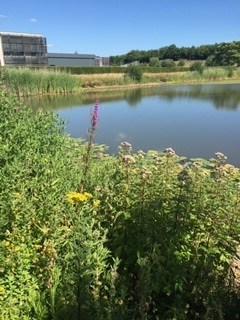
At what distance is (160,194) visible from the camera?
2.92 metres

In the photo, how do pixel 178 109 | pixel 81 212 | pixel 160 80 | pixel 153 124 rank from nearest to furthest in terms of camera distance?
pixel 81 212, pixel 153 124, pixel 178 109, pixel 160 80

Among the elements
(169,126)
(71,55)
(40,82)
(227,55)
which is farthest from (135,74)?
(71,55)

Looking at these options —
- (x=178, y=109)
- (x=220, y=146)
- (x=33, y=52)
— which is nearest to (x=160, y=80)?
(x=33, y=52)

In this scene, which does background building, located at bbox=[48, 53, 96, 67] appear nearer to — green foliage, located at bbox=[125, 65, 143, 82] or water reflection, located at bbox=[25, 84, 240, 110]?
green foliage, located at bbox=[125, 65, 143, 82]

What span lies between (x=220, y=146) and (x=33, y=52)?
164 feet

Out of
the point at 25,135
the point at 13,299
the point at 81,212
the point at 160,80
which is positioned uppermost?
the point at 25,135

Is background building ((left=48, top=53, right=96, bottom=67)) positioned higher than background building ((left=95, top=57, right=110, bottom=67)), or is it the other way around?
background building ((left=48, top=53, right=96, bottom=67))

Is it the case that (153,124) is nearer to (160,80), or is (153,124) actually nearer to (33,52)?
(160,80)

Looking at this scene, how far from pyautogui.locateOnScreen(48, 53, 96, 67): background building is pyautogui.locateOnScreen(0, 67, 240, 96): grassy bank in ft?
97.6

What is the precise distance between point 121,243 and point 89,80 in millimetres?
37812

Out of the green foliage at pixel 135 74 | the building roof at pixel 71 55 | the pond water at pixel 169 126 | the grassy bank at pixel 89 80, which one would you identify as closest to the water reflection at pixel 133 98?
the pond water at pixel 169 126

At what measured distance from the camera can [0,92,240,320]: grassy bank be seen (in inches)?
89.3

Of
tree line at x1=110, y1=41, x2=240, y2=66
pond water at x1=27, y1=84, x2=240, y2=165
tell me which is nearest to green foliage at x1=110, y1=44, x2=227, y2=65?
tree line at x1=110, y1=41, x2=240, y2=66

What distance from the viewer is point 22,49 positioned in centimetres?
5569
